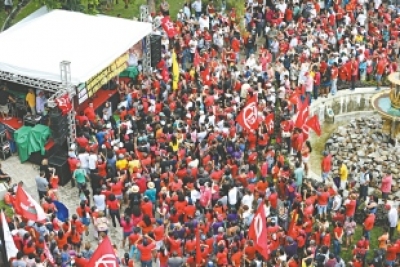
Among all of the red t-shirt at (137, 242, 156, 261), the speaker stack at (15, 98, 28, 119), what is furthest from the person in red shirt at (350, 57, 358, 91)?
the red t-shirt at (137, 242, 156, 261)

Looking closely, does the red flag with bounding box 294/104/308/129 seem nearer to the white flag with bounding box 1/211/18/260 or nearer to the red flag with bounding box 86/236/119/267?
the red flag with bounding box 86/236/119/267

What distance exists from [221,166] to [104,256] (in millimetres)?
6474

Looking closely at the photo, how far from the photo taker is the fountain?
79.9ft

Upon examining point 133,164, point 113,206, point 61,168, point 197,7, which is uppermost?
point 197,7

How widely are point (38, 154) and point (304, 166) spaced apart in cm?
816

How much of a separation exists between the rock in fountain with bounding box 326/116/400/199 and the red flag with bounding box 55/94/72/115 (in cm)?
836

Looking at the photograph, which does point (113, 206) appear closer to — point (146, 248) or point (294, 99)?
point (146, 248)

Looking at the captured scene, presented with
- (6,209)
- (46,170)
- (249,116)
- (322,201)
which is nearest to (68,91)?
(46,170)

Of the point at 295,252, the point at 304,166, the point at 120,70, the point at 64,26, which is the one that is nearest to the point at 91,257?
the point at 295,252

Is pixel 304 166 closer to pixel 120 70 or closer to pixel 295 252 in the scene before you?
pixel 295 252

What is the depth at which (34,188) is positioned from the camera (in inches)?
866

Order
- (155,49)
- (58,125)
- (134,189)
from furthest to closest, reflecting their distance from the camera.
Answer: (155,49) < (58,125) < (134,189)

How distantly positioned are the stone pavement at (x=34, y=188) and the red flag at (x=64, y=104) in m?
2.26

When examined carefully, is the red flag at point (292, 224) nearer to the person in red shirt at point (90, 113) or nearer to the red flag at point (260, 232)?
the red flag at point (260, 232)
